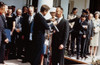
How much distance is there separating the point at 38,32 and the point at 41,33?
0.30 ft

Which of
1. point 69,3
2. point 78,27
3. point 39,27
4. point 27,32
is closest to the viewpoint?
point 39,27

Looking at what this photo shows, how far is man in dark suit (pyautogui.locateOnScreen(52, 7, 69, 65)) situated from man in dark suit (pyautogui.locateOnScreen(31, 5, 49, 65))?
34 centimetres

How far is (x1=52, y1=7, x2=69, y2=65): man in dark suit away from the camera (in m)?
6.57

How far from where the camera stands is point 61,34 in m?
6.66

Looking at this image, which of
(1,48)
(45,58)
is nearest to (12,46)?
(1,48)

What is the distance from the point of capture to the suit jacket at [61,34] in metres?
6.58

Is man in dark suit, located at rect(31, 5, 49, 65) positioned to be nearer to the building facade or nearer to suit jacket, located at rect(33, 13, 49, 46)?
suit jacket, located at rect(33, 13, 49, 46)

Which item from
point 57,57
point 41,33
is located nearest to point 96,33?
point 57,57

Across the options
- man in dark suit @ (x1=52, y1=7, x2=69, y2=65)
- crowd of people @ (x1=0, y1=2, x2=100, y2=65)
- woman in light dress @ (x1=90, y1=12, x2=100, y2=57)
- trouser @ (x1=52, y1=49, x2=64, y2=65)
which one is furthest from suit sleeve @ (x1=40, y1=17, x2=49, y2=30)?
woman in light dress @ (x1=90, y1=12, x2=100, y2=57)

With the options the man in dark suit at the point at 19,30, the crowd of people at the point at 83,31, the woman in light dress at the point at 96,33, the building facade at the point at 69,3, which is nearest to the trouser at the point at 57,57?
the man in dark suit at the point at 19,30

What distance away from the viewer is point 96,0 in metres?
16.0

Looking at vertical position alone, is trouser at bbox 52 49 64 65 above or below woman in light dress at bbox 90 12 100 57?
below

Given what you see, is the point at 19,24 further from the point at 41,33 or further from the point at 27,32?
the point at 41,33

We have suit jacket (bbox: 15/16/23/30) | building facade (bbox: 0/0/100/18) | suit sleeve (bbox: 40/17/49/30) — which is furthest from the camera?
building facade (bbox: 0/0/100/18)
